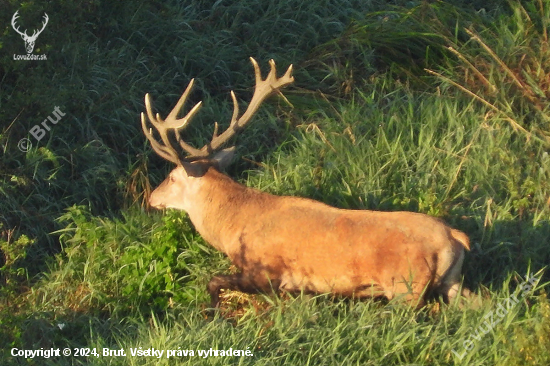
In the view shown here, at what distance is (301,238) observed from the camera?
6074 mm

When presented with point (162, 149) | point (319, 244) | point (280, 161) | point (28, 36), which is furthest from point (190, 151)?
point (28, 36)

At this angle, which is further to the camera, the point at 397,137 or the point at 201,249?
the point at 397,137

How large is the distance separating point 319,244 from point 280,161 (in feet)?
5.33

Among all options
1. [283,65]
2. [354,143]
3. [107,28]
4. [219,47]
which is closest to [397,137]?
[354,143]

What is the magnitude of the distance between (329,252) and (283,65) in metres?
3.20

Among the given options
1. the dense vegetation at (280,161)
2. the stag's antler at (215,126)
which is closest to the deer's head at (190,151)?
the stag's antler at (215,126)

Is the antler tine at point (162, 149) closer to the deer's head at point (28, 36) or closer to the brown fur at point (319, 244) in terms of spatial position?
the brown fur at point (319, 244)

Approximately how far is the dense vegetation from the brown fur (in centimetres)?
14

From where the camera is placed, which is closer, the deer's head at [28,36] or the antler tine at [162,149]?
the antler tine at [162,149]

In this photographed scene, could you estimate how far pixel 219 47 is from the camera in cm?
904

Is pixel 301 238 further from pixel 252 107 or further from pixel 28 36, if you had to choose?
pixel 28 36

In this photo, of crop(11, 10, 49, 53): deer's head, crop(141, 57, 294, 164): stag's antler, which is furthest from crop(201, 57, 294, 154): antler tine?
crop(11, 10, 49, 53): deer's head

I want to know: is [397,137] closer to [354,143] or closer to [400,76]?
[354,143]

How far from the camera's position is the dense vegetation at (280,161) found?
5656 mm
